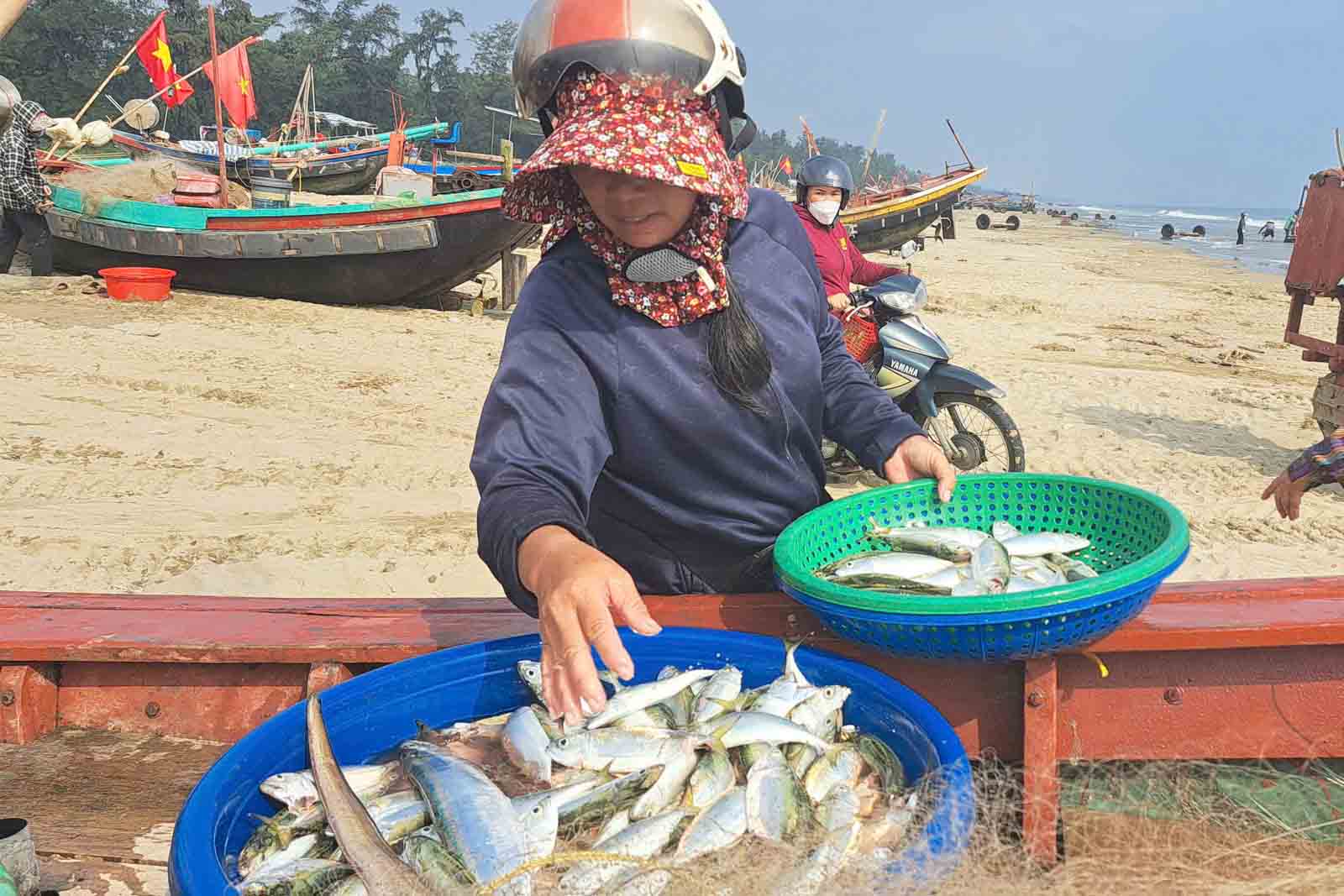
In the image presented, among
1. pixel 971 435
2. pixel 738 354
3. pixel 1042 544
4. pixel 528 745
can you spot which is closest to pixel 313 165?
pixel 971 435

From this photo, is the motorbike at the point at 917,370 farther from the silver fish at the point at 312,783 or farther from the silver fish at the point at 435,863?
the silver fish at the point at 435,863

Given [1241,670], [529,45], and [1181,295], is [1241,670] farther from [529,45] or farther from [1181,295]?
[1181,295]

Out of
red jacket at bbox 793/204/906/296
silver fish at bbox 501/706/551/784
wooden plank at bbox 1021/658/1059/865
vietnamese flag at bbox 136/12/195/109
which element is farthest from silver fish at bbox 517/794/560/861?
vietnamese flag at bbox 136/12/195/109

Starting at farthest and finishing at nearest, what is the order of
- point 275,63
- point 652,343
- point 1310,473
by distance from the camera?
point 275,63
point 1310,473
point 652,343

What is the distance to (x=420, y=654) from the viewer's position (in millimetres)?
2182

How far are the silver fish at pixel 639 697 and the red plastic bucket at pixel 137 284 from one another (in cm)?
1139

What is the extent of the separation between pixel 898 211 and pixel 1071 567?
2045cm

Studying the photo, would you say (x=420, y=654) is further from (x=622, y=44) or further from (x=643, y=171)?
(x=622, y=44)

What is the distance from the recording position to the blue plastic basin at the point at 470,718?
1.35m

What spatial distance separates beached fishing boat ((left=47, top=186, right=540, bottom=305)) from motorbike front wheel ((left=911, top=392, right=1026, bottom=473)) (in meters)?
6.69

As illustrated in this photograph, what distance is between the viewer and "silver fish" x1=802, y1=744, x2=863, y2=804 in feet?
5.35

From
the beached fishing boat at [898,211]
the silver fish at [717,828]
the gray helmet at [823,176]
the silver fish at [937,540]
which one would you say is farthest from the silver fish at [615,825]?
the beached fishing boat at [898,211]

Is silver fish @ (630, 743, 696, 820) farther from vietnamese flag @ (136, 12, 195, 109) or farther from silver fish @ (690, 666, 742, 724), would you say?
vietnamese flag @ (136, 12, 195, 109)

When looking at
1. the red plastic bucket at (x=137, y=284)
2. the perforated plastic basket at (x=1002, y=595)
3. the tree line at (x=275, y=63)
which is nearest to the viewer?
the perforated plastic basket at (x=1002, y=595)
